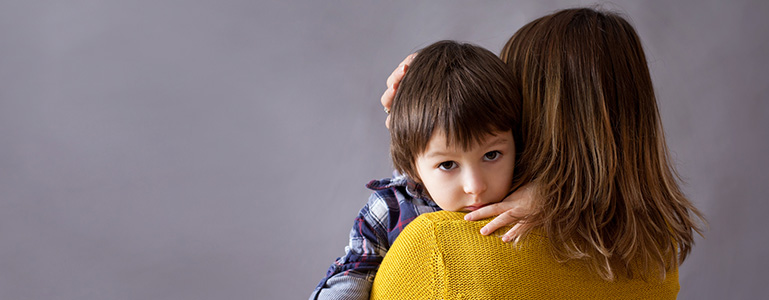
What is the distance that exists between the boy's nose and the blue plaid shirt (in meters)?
0.17

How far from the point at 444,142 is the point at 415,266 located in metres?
0.23

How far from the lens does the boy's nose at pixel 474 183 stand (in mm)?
1123

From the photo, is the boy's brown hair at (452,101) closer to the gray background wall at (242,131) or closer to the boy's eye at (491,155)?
the boy's eye at (491,155)

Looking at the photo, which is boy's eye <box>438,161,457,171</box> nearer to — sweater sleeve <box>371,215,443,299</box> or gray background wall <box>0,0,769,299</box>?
sweater sleeve <box>371,215,443,299</box>

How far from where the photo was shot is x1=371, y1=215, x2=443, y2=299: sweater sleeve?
1.00 meters

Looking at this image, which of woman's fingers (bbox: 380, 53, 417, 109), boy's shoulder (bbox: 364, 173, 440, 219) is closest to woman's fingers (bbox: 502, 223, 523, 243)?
boy's shoulder (bbox: 364, 173, 440, 219)

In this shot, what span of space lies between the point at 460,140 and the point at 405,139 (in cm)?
13

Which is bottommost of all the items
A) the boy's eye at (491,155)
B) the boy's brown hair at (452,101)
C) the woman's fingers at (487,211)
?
the woman's fingers at (487,211)

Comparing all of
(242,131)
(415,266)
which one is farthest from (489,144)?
(242,131)

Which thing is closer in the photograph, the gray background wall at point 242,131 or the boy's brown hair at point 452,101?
the boy's brown hair at point 452,101

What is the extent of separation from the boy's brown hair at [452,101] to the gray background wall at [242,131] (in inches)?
46.4

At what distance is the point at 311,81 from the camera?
2342mm

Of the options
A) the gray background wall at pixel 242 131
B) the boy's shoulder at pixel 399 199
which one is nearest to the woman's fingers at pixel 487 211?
the boy's shoulder at pixel 399 199

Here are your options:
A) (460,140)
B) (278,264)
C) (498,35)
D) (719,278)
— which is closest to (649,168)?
(460,140)
